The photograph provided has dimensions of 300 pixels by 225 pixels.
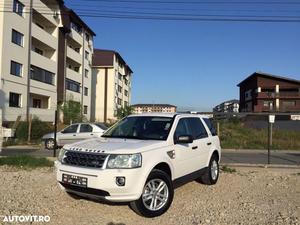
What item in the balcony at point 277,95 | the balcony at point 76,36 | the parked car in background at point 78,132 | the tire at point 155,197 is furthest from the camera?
the balcony at point 277,95

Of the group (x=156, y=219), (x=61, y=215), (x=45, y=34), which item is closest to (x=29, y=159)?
(x=61, y=215)

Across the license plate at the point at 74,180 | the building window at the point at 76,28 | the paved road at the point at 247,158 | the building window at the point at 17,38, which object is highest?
the building window at the point at 76,28

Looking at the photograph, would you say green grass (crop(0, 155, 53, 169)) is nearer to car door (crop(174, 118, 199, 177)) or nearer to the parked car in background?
car door (crop(174, 118, 199, 177))

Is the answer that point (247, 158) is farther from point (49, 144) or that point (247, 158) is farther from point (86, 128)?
point (49, 144)

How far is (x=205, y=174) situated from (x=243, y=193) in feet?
3.22

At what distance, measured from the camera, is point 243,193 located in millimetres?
8000

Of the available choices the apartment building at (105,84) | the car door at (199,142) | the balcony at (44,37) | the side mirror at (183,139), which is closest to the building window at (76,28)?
the balcony at (44,37)

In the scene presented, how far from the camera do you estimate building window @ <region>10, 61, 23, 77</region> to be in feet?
102

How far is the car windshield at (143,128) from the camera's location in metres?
7.00

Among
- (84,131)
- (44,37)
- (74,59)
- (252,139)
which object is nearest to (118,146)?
(84,131)

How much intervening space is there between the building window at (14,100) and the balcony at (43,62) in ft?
13.6

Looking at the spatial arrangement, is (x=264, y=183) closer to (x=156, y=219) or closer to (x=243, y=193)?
(x=243, y=193)

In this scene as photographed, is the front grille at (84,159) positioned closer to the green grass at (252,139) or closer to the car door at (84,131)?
the car door at (84,131)

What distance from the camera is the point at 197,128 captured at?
27.3ft
